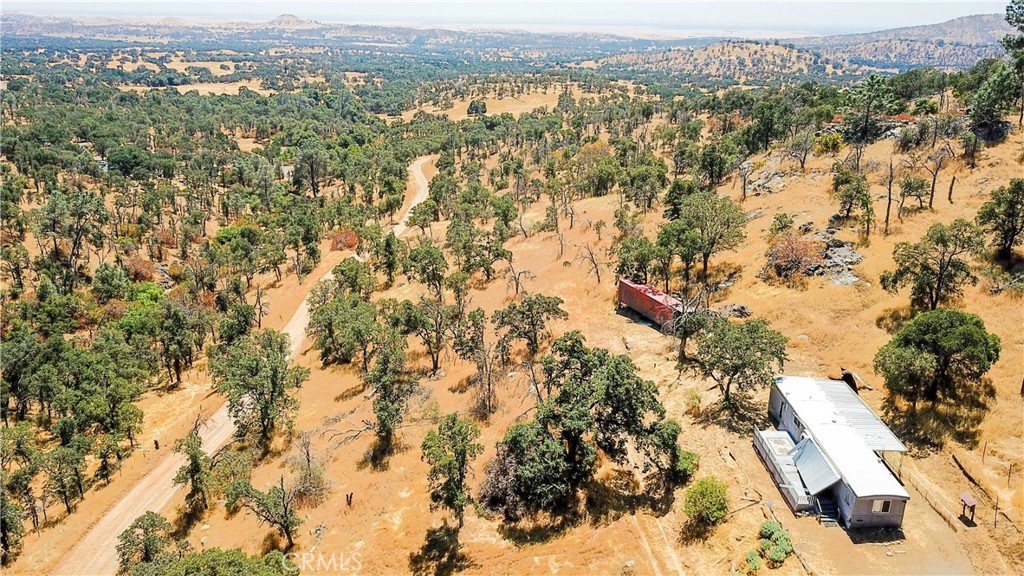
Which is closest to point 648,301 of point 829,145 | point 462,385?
point 462,385

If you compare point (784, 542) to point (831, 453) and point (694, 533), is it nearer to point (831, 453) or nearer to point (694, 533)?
point (694, 533)

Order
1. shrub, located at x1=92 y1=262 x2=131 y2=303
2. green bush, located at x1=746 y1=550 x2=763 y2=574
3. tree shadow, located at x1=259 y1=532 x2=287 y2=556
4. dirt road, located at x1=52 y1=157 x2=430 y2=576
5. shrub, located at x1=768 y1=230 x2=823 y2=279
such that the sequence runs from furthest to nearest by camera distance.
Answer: shrub, located at x1=92 y1=262 x2=131 y2=303 < shrub, located at x1=768 y1=230 x2=823 y2=279 < dirt road, located at x1=52 y1=157 x2=430 y2=576 < tree shadow, located at x1=259 y1=532 x2=287 y2=556 < green bush, located at x1=746 y1=550 x2=763 y2=574

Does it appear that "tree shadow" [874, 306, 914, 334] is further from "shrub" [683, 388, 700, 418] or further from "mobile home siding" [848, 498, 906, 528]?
"mobile home siding" [848, 498, 906, 528]

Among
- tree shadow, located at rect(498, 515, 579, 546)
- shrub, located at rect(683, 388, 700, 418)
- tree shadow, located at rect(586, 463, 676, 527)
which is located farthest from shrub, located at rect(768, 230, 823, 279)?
tree shadow, located at rect(498, 515, 579, 546)

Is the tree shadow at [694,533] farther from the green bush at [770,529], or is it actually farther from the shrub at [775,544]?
the shrub at [775,544]

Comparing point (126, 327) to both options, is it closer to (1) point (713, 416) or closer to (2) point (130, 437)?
(2) point (130, 437)

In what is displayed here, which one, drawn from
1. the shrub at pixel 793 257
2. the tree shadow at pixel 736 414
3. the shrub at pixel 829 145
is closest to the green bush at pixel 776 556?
the tree shadow at pixel 736 414
